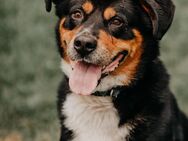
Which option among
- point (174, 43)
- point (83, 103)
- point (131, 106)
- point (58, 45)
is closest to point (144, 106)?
point (131, 106)

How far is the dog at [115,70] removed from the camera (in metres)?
6.18

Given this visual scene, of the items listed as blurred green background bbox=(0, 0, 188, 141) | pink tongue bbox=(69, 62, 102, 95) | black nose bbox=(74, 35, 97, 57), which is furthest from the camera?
blurred green background bbox=(0, 0, 188, 141)

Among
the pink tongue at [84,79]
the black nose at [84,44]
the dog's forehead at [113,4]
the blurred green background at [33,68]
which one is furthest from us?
the blurred green background at [33,68]

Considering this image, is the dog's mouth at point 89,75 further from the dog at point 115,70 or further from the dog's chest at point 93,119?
the dog's chest at point 93,119

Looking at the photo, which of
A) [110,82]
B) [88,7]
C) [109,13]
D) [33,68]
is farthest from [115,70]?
[33,68]

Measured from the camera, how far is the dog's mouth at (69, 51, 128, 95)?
6.20m

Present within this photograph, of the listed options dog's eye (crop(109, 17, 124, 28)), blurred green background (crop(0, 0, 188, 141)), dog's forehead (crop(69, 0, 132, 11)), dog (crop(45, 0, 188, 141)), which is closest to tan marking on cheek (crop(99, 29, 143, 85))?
dog (crop(45, 0, 188, 141))

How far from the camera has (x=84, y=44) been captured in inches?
241

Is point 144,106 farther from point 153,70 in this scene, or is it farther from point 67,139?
point 67,139

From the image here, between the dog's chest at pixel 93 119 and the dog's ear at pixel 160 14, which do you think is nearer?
the dog's ear at pixel 160 14

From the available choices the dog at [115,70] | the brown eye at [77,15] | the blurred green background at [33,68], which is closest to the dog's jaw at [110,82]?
the dog at [115,70]

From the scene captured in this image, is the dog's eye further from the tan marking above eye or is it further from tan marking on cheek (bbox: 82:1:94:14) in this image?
tan marking on cheek (bbox: 82:1:94:14)

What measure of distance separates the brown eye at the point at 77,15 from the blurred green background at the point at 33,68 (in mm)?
1909

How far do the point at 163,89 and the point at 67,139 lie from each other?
960mm
